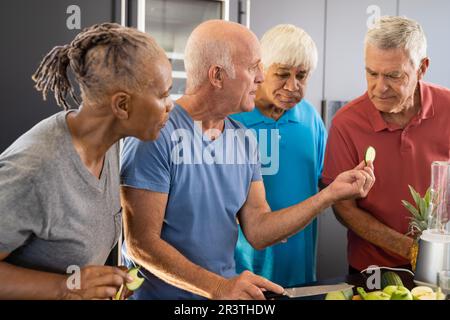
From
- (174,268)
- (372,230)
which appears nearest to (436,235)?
(372,230)

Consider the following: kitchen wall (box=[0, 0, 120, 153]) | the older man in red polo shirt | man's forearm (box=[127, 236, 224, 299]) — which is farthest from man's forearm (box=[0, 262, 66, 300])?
kitchen wall (box=[0, 0, 120, 153])

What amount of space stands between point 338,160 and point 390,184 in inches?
7.5

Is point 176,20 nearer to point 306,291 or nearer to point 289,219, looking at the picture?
point 289,219

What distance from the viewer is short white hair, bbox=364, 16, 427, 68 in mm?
1759

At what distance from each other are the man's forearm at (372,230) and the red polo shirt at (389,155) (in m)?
0.06

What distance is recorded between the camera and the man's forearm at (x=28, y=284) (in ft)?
3.59

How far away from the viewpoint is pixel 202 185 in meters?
1.58

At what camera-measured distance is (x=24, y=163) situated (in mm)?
1094

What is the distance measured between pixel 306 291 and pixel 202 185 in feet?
1.34

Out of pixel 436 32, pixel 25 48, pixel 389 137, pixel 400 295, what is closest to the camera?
pixel 400 295

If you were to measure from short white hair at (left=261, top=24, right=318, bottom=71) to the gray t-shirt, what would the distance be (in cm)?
83

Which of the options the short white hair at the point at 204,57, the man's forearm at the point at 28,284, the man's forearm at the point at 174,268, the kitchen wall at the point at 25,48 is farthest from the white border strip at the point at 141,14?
the man's forearm at the point at 28,284

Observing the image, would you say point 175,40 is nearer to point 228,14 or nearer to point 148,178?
point 228,14

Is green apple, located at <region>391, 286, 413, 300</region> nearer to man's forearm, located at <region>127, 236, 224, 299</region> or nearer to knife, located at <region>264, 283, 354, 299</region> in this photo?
knife, located at <region>264, 283, 354, 299</region>
